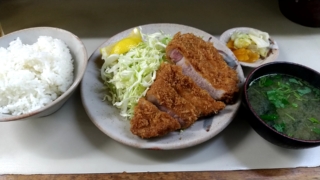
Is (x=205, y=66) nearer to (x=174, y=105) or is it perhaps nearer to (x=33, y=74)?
(x=174, y=105)

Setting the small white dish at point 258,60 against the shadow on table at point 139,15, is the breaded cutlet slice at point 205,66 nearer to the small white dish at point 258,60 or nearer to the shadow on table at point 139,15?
the small white dish at point 258,60

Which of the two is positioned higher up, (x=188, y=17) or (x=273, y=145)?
(x=188, y=17)

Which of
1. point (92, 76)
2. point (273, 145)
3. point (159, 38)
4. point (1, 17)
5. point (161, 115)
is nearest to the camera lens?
point (161, 115)

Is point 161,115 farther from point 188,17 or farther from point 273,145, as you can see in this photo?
point 188,17

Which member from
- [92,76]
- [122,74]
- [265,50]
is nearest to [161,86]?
[122,74]

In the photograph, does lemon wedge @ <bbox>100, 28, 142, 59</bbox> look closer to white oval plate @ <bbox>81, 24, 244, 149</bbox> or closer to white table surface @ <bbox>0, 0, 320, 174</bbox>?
white oval plate @ <bbox>81, 24, 244, 149</bbox>

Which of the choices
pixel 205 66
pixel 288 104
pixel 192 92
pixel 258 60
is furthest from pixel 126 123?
pixel 258 60
